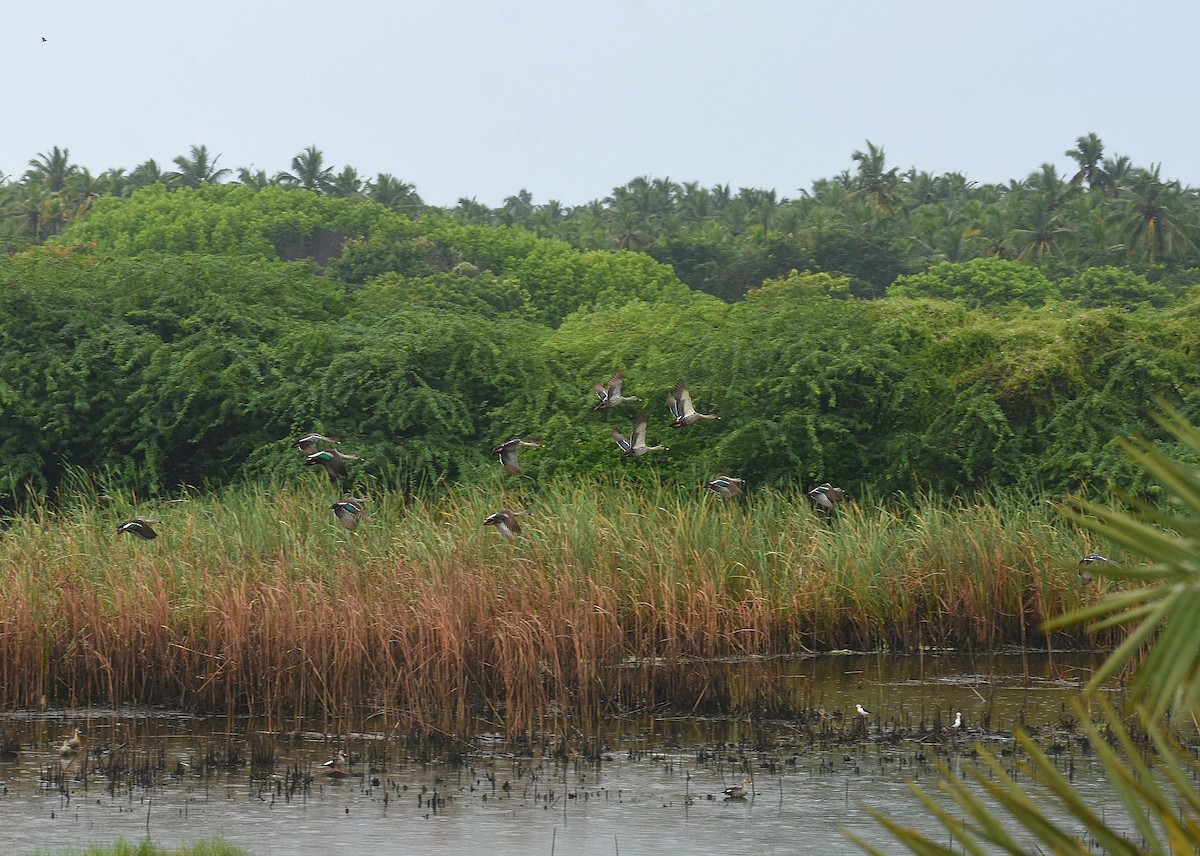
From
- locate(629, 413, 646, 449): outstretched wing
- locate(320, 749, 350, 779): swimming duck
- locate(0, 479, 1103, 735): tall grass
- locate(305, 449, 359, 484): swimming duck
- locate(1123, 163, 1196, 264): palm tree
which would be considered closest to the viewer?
locate(320, 749, 350, 779): swimming duck

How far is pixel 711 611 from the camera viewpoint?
11.8 meters

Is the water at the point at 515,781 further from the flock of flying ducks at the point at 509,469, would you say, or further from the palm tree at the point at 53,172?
the palm tree at the point at 53,172

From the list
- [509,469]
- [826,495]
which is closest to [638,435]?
[509,469]

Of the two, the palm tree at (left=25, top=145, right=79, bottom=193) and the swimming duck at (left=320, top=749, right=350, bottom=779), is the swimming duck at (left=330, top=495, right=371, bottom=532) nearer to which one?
the swimming duck at (left=320, top=749, right=350, bottom=779)

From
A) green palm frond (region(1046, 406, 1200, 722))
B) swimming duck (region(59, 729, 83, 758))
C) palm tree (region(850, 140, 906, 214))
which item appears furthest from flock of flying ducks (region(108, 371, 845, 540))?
palm tree (region(850, 140, 906, 214))

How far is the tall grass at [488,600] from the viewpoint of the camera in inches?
408

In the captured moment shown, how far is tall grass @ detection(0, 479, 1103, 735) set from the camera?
10367mm

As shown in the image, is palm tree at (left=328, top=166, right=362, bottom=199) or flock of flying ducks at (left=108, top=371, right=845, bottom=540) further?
palm tree at (left=328, top=166, right=362, bottom=199)

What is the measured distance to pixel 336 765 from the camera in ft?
30.8

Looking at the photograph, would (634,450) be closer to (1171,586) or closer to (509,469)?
(509,469)

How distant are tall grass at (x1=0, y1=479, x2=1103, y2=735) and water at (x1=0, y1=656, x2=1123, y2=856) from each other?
1.03ft

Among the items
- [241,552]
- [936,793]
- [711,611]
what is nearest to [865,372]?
[711,611]

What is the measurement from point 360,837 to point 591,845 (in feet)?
3.95

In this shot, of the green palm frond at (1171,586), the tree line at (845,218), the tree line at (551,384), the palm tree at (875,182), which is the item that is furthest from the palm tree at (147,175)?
the green palm frond at (1171,586)
